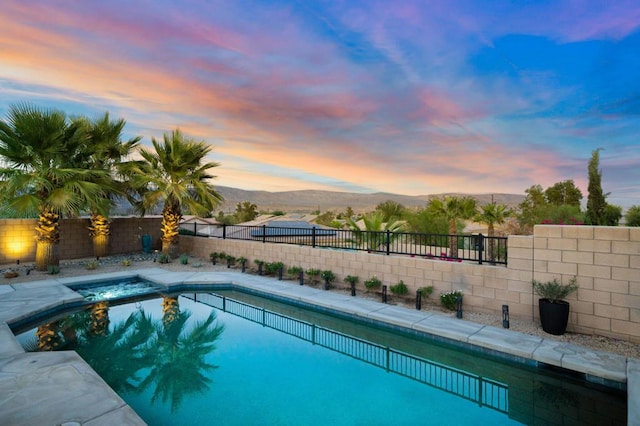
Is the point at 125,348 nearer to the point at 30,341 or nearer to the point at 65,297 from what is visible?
the point at 30,341

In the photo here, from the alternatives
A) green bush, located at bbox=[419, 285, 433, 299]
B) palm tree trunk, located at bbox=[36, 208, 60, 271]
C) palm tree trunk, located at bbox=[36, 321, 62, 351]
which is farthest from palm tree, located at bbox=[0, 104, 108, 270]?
green bush, located at bbox=[419, 285, 433, 299]

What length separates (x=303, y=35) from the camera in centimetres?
1111

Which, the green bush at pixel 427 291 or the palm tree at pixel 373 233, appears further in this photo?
the palm tree at pixel 373 233

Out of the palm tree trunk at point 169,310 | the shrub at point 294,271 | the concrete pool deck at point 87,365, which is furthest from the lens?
the shrub at point 294,271

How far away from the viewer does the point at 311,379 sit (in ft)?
15.4

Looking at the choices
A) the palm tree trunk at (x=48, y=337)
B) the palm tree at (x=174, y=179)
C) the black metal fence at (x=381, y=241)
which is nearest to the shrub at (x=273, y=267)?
the black metal fence at (x=381, y=241)

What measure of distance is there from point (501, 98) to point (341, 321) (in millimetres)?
12216

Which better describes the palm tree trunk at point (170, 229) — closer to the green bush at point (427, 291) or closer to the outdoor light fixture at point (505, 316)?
the green bush at point (427, 291)

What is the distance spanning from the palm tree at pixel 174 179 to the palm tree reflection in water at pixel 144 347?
18.4ft

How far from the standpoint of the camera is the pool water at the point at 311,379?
379cm

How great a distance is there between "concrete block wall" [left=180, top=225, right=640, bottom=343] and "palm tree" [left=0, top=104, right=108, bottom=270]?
9663 mm

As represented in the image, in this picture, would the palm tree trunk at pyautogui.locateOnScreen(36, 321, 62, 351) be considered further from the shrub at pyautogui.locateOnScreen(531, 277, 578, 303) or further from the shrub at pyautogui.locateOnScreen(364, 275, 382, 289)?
the shrub at pyautogui.locateOnScreen(531, 277, 578, 303)

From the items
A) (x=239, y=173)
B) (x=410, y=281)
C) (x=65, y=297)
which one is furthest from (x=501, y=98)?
(x=239, y=173)

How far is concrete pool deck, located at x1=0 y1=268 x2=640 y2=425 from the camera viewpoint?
3.20m
